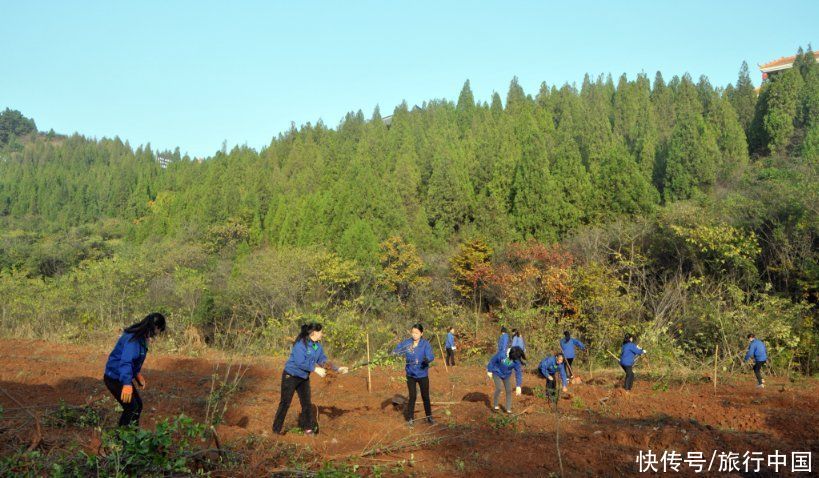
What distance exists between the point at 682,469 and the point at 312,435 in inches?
165

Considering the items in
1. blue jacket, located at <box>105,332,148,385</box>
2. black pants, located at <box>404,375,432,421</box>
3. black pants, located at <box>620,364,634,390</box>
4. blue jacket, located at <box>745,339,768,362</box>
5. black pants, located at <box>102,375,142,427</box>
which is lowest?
black pants, located at <box>620,364,634,390</box>

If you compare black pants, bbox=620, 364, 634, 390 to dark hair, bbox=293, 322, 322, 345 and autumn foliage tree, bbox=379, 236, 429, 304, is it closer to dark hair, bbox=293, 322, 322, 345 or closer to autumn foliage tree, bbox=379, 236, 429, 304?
dark hair, bbox=293, 322, 322, 345

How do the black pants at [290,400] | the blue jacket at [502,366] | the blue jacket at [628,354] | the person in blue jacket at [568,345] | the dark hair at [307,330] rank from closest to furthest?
the black pants at [290,400] → the dark hair at [307,330] → the blue jacket at [502,366] → the blue jacket at [628,354] → the person in blue jacket at [568,345]

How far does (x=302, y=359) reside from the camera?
23.6 feet

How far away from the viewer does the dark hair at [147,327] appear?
6.12m

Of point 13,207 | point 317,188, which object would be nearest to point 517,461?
point 317,188

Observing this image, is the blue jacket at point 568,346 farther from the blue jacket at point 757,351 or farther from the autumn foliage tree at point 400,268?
the autumn foliage tree at point 400,268

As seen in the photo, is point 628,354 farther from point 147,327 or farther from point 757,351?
point 147,327

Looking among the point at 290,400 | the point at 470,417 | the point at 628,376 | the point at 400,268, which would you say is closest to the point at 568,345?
the point at 628,376

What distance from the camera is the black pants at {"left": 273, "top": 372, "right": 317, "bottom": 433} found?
23.5 feet

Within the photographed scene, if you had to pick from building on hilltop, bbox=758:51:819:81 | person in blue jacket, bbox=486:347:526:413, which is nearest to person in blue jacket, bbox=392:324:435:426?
person in blue jacket, bbox=486:347:526:413

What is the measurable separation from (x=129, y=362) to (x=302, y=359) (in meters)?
1.95

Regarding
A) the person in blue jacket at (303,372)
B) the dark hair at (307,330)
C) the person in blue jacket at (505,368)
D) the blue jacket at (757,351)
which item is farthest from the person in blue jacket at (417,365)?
the blue jacket at (757,351)

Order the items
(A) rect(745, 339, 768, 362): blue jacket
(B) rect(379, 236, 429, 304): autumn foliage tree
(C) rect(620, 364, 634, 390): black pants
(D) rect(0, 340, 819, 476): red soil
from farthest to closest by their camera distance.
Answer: (B) rect(379, 236, 429, 304): autumn foliage tree < (A) rect(745, 339, 768, 362): blue jacket < (C) rect(620, 364, 634, 390): black pants < (D) rect(0, 340, 819, 476): red soil
